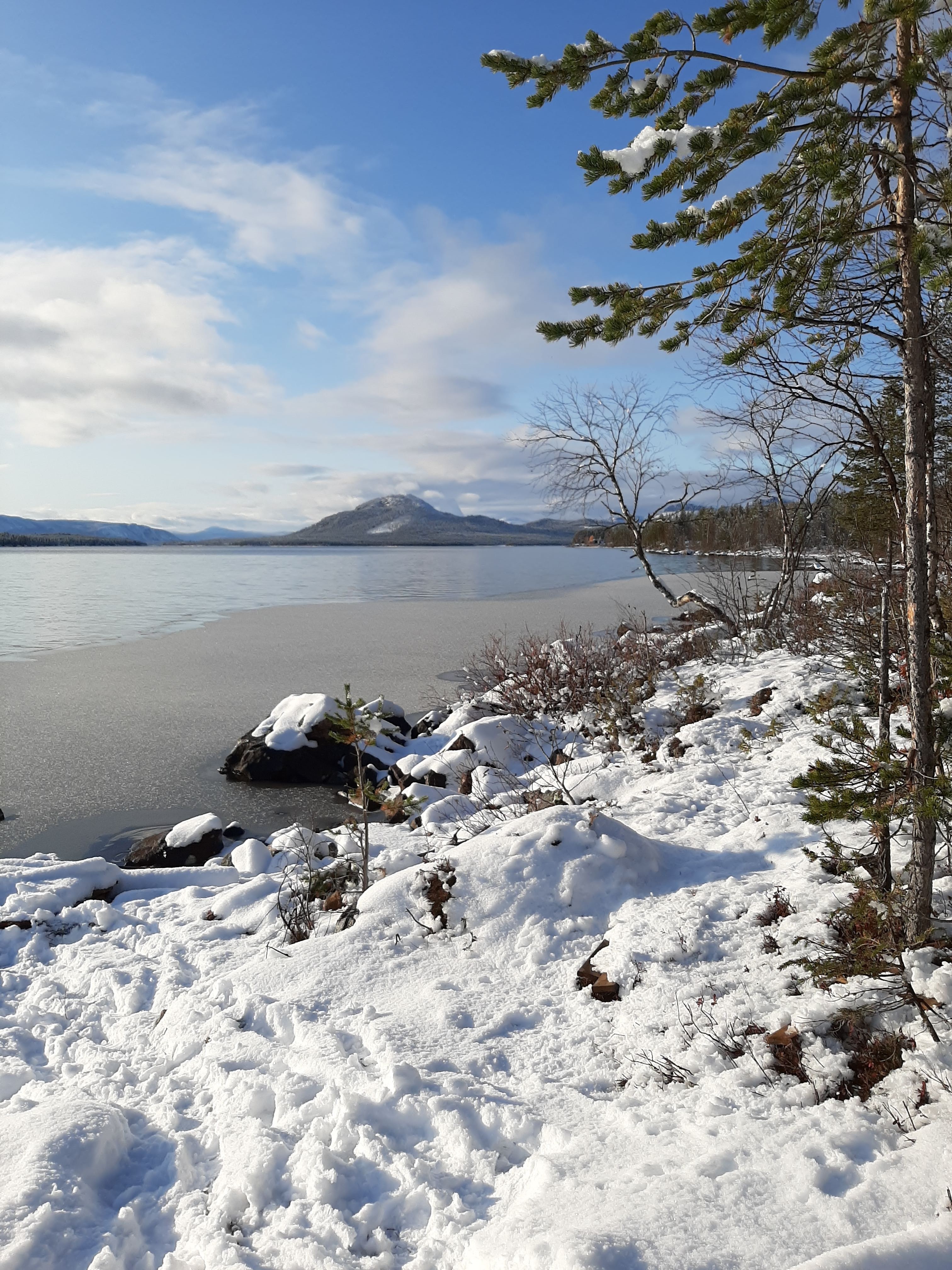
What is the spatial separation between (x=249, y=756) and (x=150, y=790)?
1.35 m

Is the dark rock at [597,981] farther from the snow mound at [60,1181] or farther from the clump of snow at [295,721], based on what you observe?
the clump of snow at [295,721]

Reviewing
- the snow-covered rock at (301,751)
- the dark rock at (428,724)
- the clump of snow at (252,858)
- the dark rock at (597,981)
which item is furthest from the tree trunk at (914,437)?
the dark rock at (428,724)

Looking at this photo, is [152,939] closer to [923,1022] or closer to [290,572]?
[923,1022]

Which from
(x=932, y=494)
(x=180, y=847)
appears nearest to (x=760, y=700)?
(x=932, y=494)

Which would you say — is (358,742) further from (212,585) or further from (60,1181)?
(212,585)

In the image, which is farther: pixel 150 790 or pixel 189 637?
pixel 189 637

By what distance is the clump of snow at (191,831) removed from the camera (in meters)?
7.49


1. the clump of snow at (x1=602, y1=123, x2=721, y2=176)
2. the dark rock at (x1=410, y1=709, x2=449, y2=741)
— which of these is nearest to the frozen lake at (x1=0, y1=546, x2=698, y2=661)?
the dark rock at (x1=410, y1=709, x2=449, y2=741)

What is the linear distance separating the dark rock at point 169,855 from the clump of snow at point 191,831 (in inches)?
0.8

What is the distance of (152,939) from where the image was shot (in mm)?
5371

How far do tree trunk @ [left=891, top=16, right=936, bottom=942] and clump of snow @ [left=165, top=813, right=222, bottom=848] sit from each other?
21.5 ft

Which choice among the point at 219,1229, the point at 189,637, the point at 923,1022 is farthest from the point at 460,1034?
the point at 189,637

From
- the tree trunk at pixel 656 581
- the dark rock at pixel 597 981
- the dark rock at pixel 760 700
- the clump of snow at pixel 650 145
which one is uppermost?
the clump of snow at pixel 650 145

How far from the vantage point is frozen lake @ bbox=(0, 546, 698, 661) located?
79.4 feet
